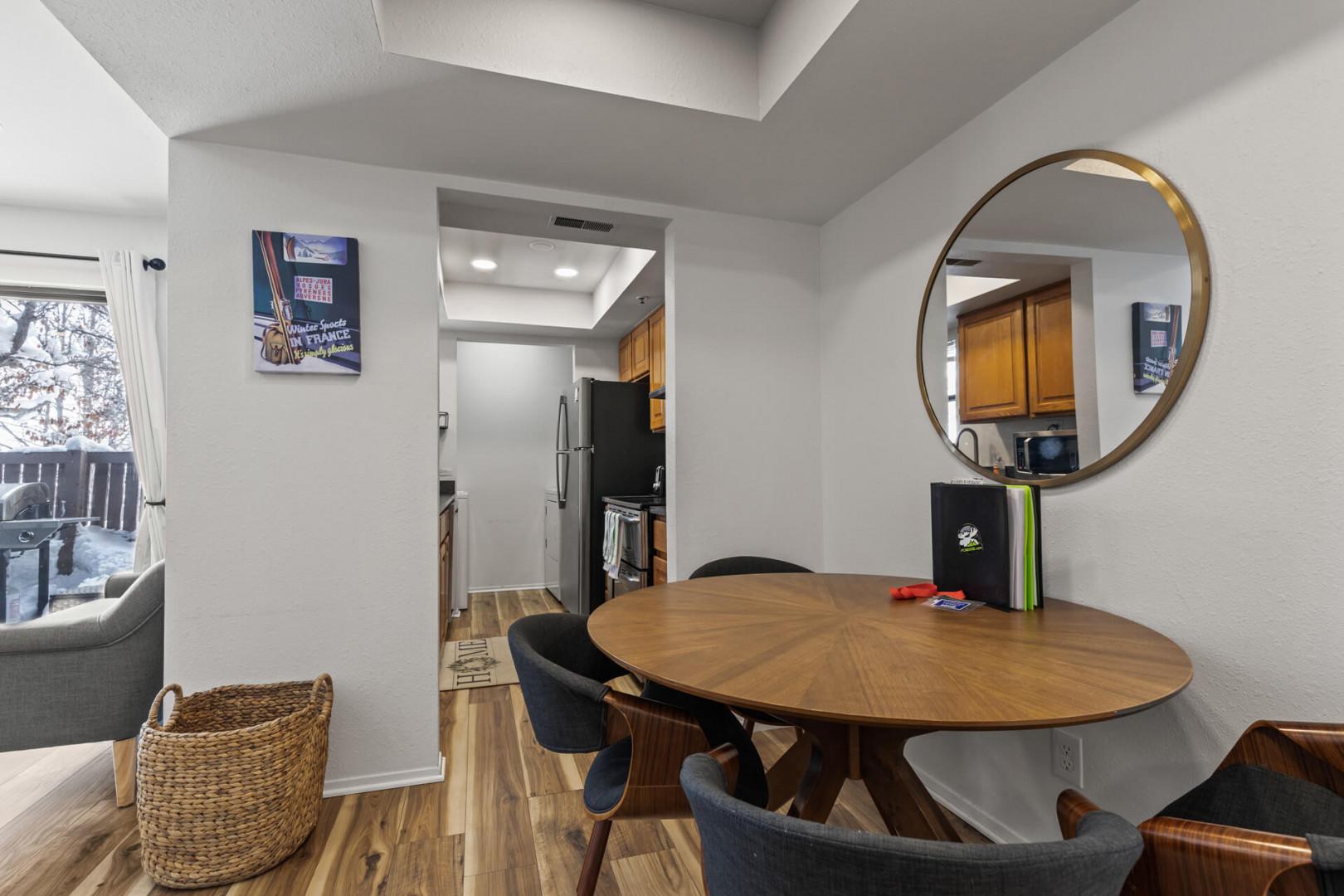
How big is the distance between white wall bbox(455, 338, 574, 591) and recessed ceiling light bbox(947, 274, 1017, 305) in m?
4.03

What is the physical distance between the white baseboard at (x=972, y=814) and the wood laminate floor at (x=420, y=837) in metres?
0.04

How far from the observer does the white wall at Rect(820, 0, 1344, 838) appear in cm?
120

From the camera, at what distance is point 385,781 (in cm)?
226

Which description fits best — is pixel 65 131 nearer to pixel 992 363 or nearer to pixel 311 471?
pixel 311 471

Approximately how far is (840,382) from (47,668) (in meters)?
3.10

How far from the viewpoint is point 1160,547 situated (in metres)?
1.48

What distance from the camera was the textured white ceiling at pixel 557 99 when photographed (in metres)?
1.58

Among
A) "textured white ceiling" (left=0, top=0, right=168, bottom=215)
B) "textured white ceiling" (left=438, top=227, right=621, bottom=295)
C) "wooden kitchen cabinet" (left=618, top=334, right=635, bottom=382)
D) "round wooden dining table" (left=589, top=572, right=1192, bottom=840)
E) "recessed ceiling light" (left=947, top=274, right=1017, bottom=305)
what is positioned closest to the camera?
"round wooden dining table" (left=589, top=572, right=1192, bottom=840)

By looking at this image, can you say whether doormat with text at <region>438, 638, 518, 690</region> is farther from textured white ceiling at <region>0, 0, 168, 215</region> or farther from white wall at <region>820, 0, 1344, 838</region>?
textured white ceiling at <region>0, 0, 168, 215</region>

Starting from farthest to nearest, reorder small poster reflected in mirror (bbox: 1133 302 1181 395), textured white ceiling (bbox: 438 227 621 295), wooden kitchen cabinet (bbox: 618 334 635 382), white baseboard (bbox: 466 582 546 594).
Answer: white baseboard (bbox: 466 582 546 594) → wooden kitchen cabinet (bbox: 618 334 635 382) → textured white ceiling (bbox: 438 227 621 295) → small poster reflected in mirror (bbox: 1133 302 1181 395)

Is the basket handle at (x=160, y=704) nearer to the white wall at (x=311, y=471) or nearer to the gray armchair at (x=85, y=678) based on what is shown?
the white wall at (x=311, y=471)

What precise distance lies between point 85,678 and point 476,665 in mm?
1791

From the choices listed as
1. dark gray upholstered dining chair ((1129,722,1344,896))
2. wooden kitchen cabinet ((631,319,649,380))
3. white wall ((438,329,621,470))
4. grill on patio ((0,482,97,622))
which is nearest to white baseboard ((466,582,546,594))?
white wall ((438,329,621,470))

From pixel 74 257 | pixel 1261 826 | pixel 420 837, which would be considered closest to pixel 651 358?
pixel 420 837
